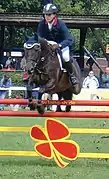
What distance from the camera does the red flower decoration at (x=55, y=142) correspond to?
9.22 metres

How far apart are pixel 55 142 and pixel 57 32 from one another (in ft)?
6.35

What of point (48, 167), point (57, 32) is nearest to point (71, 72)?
point (57, 32)

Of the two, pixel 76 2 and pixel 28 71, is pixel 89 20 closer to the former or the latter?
pixel 28 71

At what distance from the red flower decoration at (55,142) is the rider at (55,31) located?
133 centimetres

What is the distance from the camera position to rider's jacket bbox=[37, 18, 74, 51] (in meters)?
9.70

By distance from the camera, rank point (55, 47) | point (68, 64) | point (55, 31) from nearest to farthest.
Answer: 1. point (55, 47)
2. point (55, 31)
3. point (68, 64)

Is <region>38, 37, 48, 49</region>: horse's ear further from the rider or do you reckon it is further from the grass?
the grass

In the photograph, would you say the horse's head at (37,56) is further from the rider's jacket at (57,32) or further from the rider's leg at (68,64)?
the rider's leg at (68,64)

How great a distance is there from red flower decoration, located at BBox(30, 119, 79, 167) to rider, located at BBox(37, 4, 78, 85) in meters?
1.33

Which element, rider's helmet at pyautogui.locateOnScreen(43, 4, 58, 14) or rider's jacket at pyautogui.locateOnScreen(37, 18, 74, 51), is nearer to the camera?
rider's helmet at pyautogui.locateOnScreen(43, 4, 58, 14)

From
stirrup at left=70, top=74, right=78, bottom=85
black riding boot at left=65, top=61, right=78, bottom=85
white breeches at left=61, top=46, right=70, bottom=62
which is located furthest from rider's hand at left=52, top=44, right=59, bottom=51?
stirrup at left=70, top=74, right=78, bottom=85

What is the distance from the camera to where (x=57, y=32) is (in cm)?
977

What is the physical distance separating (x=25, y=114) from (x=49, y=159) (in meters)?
1.10

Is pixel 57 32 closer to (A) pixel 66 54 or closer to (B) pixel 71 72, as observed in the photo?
(A) pixel 66 54
